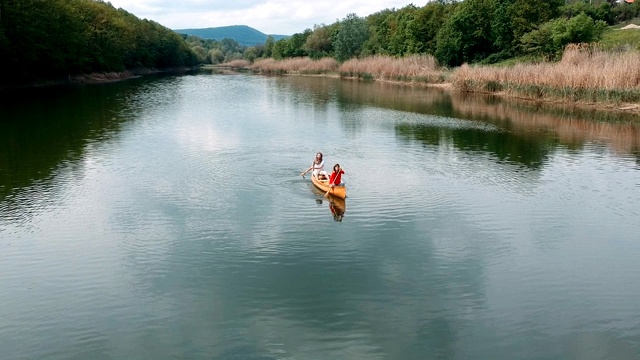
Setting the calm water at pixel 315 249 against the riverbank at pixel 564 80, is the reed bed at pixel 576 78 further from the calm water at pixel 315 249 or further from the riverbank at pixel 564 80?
the calm water at pixel 315 249

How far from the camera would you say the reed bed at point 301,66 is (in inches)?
3697

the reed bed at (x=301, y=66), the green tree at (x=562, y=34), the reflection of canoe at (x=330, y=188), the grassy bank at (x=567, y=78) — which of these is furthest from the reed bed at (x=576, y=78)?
the reed bed at (x=301, y=66)

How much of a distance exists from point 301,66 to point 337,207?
88.2 metres

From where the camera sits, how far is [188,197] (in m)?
18.5

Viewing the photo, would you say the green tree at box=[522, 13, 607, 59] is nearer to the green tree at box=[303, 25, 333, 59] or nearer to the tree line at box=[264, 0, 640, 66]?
the tree line at box=[264, 0, 640, 66]

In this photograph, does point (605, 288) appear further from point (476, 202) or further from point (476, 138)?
point (476, 138)

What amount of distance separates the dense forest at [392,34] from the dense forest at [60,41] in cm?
10

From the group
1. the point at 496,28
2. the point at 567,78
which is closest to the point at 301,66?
the point at 496,28

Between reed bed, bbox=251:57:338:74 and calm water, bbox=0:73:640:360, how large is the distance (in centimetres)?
6649

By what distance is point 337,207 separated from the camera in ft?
58.1

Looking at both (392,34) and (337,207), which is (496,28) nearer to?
(392,34)

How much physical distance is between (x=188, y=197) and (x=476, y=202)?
941cm

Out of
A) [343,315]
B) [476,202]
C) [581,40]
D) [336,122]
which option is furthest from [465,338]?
[581,40]

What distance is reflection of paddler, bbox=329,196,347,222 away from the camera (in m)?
16.9
